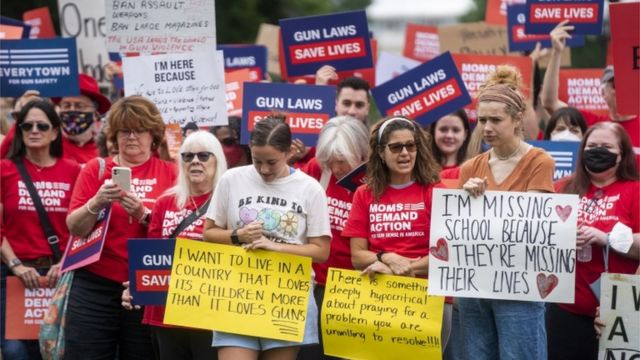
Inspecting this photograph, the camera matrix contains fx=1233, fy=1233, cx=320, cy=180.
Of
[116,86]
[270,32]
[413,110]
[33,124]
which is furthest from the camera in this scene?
[270,32]

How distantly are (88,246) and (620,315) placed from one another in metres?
3.34

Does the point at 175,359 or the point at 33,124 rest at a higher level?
the point at 33,124

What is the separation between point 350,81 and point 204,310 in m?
Answer: 3.26

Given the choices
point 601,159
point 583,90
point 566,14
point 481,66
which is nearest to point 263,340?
point 601,159

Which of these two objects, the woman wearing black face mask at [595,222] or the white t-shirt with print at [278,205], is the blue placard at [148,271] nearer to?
the white t-shirt with print at [278,205]

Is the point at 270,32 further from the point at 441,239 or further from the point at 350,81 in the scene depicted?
the point at 441,239

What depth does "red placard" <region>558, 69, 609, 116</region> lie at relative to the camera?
11656mm

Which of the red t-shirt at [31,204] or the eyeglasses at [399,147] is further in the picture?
the red t-shirt at [31,204]

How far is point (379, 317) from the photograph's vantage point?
711 centimetres

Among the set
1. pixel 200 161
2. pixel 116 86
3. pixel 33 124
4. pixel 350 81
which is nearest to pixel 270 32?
pixel 116 86

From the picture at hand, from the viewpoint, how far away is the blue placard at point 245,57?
12523mm

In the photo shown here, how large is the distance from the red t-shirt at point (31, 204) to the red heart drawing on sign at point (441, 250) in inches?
125

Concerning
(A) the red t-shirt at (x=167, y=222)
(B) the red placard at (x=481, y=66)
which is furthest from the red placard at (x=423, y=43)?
(A) the red t-shirt at (x=167, y=222)

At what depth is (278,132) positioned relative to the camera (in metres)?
7.04
